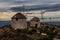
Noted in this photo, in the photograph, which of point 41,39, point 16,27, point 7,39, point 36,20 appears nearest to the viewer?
point 7,39

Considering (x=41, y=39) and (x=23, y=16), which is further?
(x=23, y=16)

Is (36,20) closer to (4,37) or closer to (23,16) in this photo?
(23,16)

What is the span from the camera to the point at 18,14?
1877 inches

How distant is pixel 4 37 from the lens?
31125 millimetres

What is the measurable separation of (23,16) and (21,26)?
2.35m

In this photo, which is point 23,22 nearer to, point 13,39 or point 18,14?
point 18,14

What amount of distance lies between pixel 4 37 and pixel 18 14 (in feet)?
55.5

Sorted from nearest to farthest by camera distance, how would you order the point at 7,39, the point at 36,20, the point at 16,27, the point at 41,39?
the point at 7,39 → the point at 41,39 → the point at 16,27 → the point at 36,20

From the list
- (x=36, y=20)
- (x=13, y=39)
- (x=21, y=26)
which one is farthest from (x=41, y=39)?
(x=36, y=20)

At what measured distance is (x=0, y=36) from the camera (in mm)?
31766

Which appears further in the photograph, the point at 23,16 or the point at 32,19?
the point at 32,19

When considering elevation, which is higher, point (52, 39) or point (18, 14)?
point (18, 14)

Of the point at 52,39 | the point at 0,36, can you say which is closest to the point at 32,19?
the point at 52,39

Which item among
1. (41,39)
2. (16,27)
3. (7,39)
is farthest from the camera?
(16,27)
